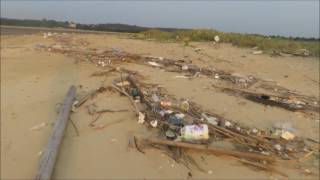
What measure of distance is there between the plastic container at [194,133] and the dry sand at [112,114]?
1.12 ft

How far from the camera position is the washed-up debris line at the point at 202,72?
651cm

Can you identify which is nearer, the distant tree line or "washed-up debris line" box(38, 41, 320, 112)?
"washed-up debris line" box(38, 41, 320, 112)

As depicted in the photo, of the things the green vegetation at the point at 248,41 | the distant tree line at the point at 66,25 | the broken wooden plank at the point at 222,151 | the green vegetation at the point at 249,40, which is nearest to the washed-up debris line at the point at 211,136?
the broken wooden plank at the point at 222,151

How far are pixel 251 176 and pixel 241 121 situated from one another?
1.31 m

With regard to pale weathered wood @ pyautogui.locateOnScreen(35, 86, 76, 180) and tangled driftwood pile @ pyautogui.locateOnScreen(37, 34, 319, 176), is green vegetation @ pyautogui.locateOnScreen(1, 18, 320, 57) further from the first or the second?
pale weathered wood @ pyautogui.locateOnScreen(35, 86, 76, 180)

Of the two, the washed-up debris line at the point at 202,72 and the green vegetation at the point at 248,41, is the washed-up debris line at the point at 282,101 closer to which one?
the washed-up debris line at the point at 202,72

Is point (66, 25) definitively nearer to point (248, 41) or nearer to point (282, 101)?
point (248, 41)

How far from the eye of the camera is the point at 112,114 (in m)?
6.03

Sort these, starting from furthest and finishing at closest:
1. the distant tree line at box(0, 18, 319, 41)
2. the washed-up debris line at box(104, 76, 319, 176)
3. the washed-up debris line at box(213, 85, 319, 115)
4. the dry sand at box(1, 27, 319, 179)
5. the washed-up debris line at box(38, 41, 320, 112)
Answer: the distant tree line at box(0, 18, 319, 41)
the washed-up debris line at box(38, 41, 320, 112)
the washed-up debris line at box(213, 85, 319, 115)
the washed-up debris line at box(104, 76, 319, 176)
the dry sand at box(1, 27, 319, 179)

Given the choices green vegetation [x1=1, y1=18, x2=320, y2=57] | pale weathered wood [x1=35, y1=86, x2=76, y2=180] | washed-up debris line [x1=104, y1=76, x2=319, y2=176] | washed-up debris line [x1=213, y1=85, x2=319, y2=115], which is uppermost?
green vegetation [x1=1, y1=18, x2=320, y2=57]

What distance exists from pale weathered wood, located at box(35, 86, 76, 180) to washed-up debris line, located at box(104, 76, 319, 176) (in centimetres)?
92

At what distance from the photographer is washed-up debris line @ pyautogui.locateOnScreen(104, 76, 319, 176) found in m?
4.74

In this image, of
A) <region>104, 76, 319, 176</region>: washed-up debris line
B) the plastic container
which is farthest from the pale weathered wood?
the plastic container

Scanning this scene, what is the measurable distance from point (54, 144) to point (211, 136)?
172 centimetres
